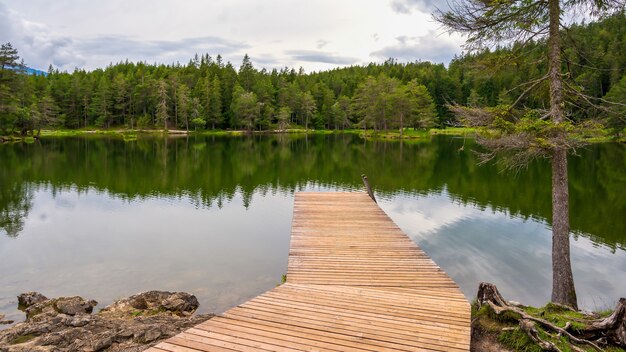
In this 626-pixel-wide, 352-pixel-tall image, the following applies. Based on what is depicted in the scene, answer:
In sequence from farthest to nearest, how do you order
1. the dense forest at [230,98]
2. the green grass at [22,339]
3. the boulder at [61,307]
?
the dense forest at [230,98]
the boulder at [61,307]
the green grass at [22,339]

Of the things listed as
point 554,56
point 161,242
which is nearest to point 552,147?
point 554,56

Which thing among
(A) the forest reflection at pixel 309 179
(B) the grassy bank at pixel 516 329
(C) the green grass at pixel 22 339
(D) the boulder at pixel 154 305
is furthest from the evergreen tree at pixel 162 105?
(B) the grassy bank at pixel 516 329

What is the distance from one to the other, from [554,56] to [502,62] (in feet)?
3.64

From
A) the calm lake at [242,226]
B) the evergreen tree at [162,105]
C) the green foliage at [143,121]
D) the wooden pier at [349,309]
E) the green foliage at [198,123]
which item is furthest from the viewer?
the green foliage at [143,121]

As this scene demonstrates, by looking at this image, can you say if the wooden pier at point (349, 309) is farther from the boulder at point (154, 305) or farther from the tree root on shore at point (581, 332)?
the boulder at point (154, 305)

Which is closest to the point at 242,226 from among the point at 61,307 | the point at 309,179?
the point at 61,307

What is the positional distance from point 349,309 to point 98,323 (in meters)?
4.95

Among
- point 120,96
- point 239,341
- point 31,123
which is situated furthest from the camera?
point 120,96

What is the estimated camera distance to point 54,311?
9344 mm

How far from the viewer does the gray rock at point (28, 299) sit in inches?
395

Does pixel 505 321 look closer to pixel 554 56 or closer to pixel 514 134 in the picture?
pixel 514 134

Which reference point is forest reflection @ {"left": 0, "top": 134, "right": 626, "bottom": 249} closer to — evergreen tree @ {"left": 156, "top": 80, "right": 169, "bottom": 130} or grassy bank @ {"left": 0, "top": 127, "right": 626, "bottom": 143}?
grassy bank @ {"left": 0, "top": 127, "right": 626, "bottom": 143}

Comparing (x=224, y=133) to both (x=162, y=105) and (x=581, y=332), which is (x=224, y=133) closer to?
(x=162, y=105)

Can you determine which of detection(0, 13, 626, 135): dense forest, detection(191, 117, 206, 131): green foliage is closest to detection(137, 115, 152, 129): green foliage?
detection(0, 13, 626, 135): dense forest
